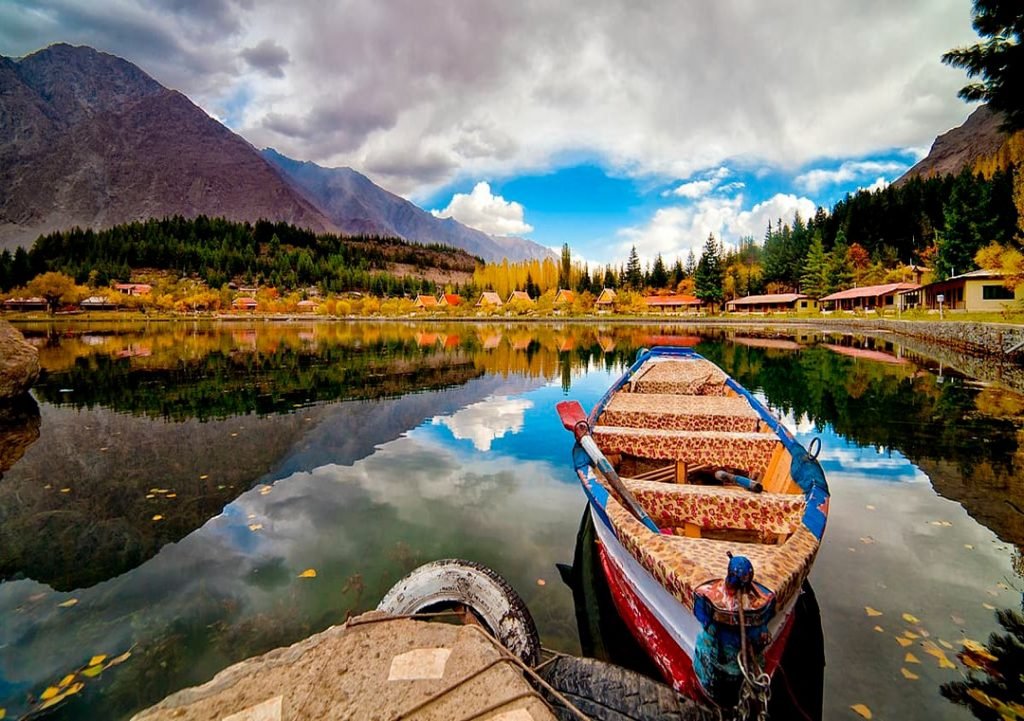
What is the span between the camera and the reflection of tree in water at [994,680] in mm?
3717

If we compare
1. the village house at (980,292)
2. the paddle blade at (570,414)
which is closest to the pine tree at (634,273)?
the village house at (980,292)

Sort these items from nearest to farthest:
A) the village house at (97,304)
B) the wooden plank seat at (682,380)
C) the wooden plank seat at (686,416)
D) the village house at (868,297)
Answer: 1. the wooden plank seat at (686,416)
2. the wooden plank seat at (682,380)
3. the village house at (868,297)
4. the village house at (97,304)

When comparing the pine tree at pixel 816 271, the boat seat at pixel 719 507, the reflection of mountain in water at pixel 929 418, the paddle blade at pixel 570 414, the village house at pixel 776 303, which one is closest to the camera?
the boat seat at pixel 719 507

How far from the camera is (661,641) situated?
3.67 meters

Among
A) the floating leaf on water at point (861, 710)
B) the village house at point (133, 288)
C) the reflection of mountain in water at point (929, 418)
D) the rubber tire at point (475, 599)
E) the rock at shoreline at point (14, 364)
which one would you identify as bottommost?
the reflection of mountain in water at point (929, 418)

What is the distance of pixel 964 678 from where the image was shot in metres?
4.06

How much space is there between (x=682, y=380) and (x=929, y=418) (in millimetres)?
7740

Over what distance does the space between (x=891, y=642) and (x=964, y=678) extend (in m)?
0.54

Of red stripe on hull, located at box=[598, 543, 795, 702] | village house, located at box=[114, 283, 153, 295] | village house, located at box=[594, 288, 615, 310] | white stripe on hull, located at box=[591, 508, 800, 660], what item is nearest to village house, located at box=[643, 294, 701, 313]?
village house, located at box=[594, 288, 615, 310]

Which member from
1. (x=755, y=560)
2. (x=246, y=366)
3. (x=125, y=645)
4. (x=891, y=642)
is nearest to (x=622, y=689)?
(x=755, y=560)

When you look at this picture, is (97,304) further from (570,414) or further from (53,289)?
(570,414)

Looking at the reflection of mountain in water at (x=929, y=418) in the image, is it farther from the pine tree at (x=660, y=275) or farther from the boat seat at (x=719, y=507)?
the pine tree at (x=660, y=275)

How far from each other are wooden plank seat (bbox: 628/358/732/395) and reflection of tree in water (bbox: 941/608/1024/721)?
6143 millimetres

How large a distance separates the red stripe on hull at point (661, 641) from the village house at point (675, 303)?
95.8m
